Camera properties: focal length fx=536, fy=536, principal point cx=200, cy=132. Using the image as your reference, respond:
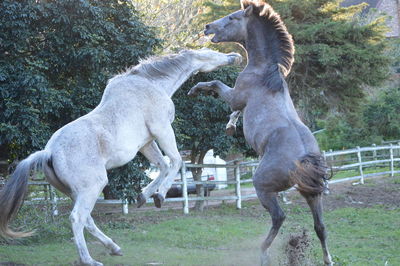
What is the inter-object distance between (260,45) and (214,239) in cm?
436

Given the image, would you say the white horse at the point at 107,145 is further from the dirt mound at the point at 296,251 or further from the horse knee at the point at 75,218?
the dirt mound at the point at 296,251

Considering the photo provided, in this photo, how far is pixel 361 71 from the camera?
19.1 m

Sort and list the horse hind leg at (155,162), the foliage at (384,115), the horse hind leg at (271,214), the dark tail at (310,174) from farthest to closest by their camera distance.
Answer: the foliage at (384,115), the horse hind leg at (155,162), the horse hind leg at (271,214), the dark tail at (310,174)

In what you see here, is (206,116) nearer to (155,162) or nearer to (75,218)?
(155,162)

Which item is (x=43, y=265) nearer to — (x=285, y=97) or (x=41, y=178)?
(x=285, y=97)

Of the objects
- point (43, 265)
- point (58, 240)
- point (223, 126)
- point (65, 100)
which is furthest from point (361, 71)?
point (43, 265)

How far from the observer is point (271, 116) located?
587cm

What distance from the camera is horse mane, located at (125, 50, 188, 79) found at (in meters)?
6.95

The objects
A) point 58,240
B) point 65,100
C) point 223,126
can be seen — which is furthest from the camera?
point 223,126

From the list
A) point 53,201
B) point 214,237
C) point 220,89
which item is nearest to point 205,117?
point 214,237

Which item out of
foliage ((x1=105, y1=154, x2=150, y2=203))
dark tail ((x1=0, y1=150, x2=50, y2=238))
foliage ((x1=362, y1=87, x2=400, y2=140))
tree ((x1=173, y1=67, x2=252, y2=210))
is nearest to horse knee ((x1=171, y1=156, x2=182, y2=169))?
dark tail ((x1=0, y1=150, x2=50, y2=238))

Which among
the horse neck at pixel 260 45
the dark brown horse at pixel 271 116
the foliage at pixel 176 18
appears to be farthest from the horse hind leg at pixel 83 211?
the foliage at pixel 176 18

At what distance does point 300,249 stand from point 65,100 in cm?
594

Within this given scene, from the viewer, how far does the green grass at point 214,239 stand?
7.21 metres
